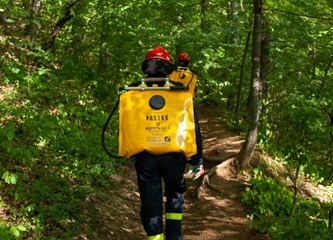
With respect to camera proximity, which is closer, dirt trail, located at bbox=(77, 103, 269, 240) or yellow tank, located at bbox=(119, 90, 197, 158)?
yellow tank, located at bbox=(119, 90, 197, 158)

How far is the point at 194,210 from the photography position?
7320 millimetres

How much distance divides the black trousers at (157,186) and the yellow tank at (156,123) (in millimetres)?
120

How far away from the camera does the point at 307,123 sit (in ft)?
19.6

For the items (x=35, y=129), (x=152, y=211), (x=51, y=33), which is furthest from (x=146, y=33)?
(x=152, y=211)

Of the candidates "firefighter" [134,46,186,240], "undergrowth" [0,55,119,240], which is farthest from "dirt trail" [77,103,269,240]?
"firefighter" [134,46,186,240]

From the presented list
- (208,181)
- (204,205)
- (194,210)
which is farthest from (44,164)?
(208,181)

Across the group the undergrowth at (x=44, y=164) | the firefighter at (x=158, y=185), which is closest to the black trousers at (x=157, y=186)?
the firefighter at (x=158, y=185)

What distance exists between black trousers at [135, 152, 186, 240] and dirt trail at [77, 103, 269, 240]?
1.59 m

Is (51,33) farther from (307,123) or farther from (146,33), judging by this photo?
(307,123)

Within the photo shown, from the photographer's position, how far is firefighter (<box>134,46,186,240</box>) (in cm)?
383

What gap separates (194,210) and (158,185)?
365cm

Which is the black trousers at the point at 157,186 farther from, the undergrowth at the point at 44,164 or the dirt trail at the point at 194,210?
the dirt trail at the point at 194,210

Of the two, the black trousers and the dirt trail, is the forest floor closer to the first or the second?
the dirt trail

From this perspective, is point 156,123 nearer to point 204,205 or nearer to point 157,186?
point 157,186
